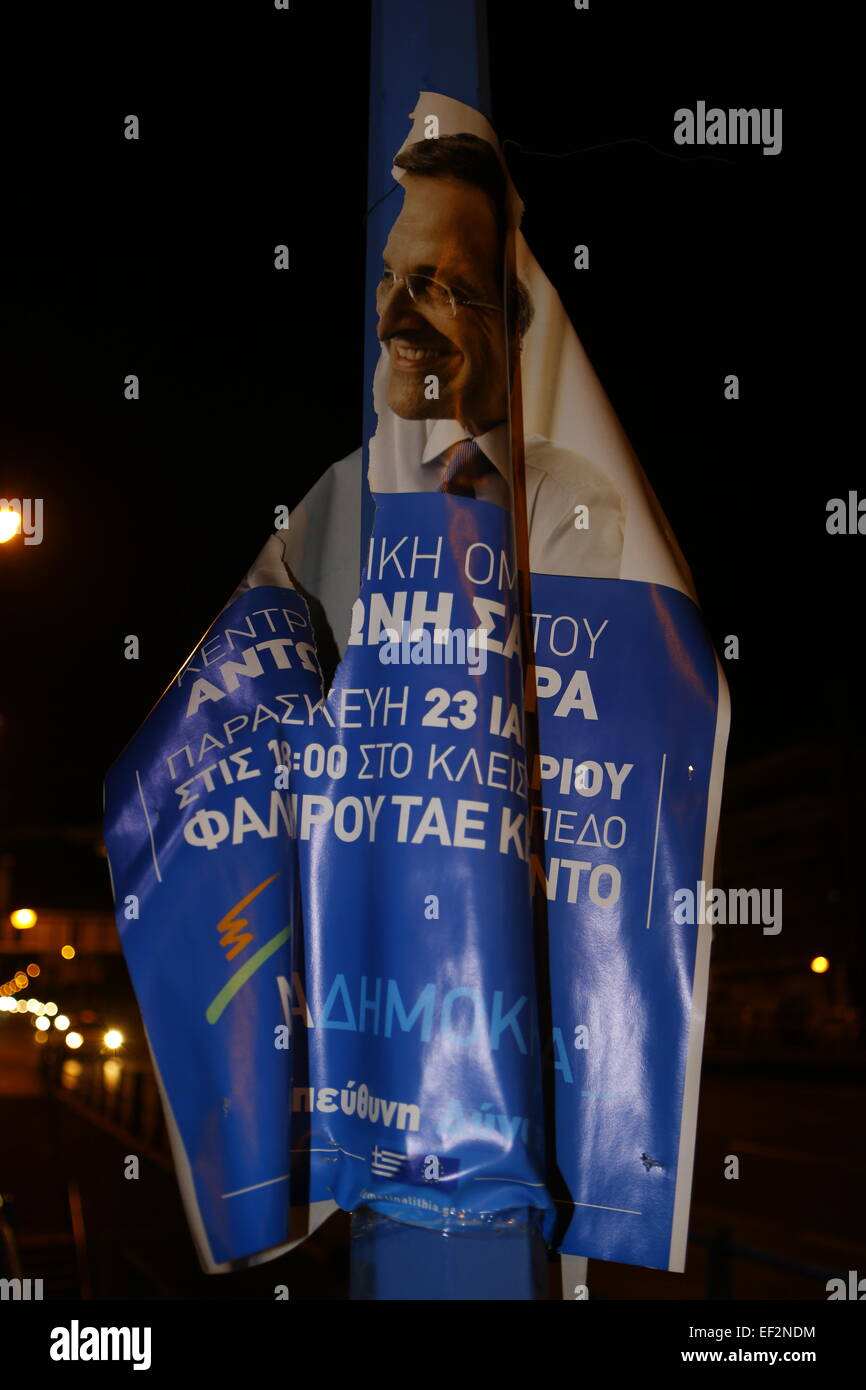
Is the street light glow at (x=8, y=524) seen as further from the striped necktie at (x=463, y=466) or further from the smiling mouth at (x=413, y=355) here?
the striped necktie at (x=463, y=466)

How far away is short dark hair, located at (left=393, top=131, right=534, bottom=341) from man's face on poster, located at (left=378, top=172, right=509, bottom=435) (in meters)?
0.02

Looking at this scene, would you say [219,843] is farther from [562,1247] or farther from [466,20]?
[466,20]

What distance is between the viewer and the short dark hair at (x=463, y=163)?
3.36 metres

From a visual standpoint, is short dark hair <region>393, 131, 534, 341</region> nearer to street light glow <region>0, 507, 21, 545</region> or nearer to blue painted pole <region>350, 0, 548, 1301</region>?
blue painted pole <region>350, 0, 548, 1301</region>

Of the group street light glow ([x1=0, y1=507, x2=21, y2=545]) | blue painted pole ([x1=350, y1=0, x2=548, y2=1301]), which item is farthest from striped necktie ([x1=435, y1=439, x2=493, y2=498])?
street light glow ([x1=0, y1=507, x2=21, y2=545])

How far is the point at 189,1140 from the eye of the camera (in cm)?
304

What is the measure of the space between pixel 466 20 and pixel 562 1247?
9.76 ft

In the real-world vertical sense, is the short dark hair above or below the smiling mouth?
above

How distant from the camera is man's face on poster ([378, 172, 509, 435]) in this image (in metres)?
3.27

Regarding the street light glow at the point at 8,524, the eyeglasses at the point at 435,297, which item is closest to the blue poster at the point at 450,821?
the eyeglasses at the point at 435,297

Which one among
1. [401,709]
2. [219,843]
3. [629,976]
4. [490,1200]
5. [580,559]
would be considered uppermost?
[580,559]

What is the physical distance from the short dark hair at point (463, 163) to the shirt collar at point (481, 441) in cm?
54

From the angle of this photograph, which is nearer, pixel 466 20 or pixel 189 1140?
pixel 189 1140

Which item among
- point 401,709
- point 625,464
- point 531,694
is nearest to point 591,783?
point 531,694
